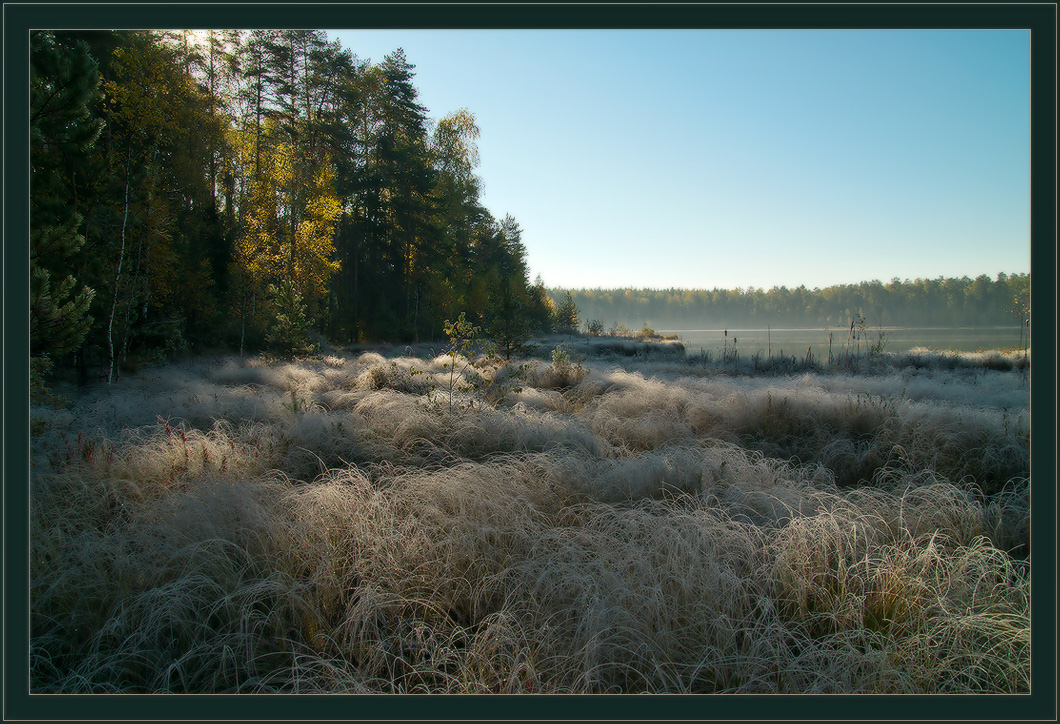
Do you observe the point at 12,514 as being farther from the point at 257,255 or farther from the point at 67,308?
the point at 257,255

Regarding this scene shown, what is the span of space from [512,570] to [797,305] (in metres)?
142

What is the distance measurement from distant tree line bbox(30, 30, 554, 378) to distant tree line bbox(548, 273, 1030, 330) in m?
35.1

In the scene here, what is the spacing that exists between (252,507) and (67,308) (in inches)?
116

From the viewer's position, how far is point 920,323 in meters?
74.9

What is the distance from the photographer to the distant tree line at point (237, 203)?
6.23 m

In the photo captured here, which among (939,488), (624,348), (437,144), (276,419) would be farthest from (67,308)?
(437,144)

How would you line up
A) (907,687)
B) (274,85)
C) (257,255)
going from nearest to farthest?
(907,687), (257,255), (274,85)

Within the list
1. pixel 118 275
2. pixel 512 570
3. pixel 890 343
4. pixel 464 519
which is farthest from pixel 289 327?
pixel 890 343

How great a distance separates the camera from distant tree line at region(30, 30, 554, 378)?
623 centimetres

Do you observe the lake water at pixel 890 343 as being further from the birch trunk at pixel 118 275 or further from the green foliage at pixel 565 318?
the birch trunk at pixel 118 275

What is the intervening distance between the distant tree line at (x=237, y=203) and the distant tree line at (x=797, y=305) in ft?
115

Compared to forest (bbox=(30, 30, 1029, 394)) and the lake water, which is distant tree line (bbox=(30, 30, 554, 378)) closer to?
forest (bbox=(30, 30, 1029, 394))

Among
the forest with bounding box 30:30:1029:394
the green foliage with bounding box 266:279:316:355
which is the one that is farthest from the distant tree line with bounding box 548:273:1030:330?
the green foliage with bounding box 266:279:316:355
